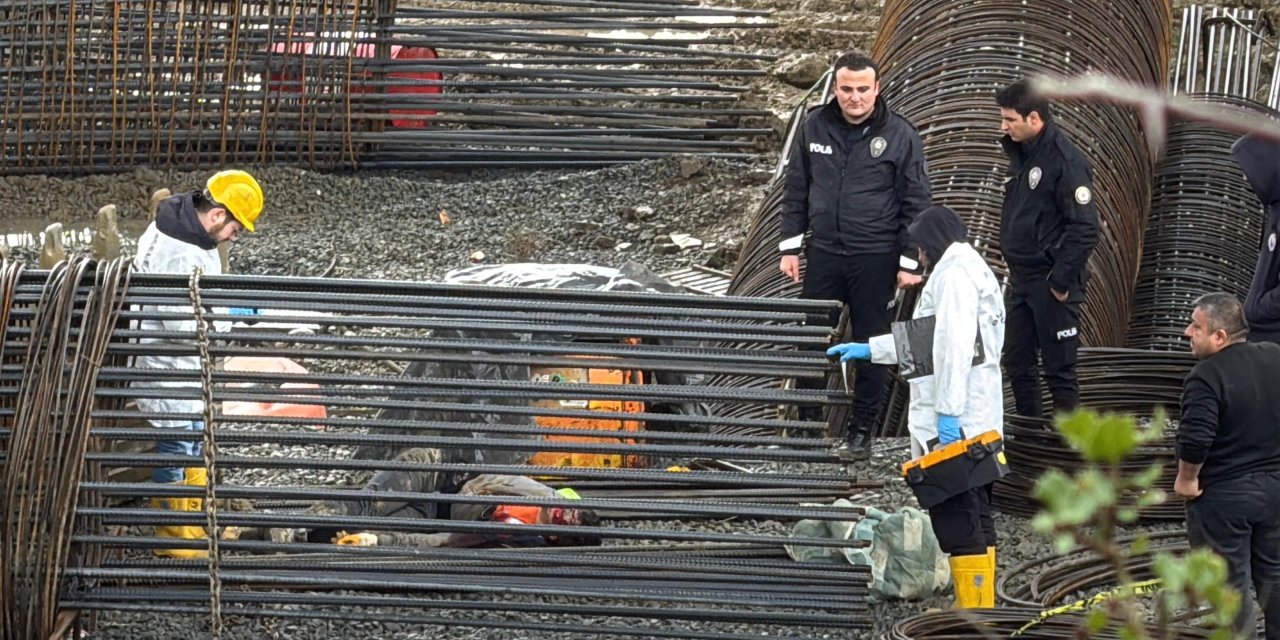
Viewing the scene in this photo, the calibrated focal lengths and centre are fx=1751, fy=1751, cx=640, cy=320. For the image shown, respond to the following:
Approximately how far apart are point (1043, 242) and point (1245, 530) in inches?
86.5

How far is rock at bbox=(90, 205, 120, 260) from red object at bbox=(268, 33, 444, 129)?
8.08ft

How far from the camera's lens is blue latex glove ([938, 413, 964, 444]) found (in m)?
6.38

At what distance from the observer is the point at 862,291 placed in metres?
8.28

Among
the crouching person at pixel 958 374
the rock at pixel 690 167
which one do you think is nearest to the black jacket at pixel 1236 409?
the crouching person at pixel 958 374

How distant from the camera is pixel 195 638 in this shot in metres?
6.41

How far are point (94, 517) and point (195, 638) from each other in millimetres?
574

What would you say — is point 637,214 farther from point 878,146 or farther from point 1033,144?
point 1033,144

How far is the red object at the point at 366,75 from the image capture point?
50.0ft

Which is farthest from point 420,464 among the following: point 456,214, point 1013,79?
point 456,214

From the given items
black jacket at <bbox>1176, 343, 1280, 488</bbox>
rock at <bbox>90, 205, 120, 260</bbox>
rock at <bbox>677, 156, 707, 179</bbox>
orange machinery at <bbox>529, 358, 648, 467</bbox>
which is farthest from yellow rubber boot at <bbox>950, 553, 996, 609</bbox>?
rock at <bbox>677, 156, 707, 179</bbox>

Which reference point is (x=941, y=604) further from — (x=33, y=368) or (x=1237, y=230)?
(x=1237, y=230)

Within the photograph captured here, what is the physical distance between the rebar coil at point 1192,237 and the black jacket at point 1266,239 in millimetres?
3477

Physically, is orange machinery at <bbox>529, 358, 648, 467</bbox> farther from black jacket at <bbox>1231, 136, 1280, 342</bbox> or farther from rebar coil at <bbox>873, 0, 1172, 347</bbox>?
black jacket at <bbox>1231, 136, 1280, 342</bbox>

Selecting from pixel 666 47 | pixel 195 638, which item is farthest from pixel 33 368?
pixel 666 47
